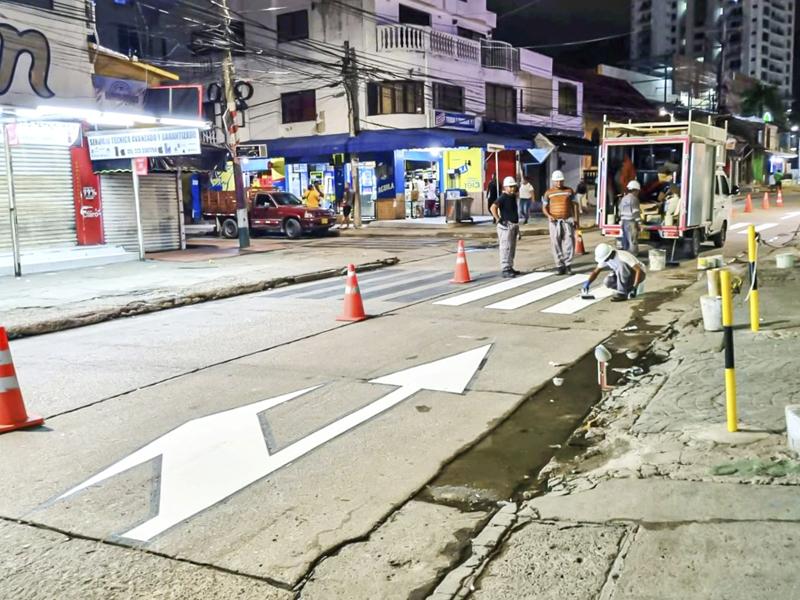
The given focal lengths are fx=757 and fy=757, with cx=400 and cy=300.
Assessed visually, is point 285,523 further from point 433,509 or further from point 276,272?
point 276,272

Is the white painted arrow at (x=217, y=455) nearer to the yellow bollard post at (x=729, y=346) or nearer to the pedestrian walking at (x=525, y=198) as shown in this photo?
the yellow bollard post at (x=729, y=346)

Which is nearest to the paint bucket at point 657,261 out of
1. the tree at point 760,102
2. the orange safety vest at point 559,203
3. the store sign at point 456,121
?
the orange safety vest at point 559,203

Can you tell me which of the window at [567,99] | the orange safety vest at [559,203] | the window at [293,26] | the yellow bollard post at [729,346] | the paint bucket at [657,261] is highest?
the window at [293,26]

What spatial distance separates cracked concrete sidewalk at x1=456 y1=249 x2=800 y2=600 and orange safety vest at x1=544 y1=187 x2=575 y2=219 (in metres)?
7.49

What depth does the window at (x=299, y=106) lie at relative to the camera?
1422 inches

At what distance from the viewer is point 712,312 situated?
8.73 metres

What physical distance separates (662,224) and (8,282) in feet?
46.0

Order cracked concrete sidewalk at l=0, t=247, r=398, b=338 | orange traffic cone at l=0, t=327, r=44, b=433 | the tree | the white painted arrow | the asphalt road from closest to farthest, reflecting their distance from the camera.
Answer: the asphalt road
the white painted arrow
orange traffic cone at l=0, t=327, r=44, b=433
cracked concrete sidewalk at l=0, t=247, r=398, b=338
the tree

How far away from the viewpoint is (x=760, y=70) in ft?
529

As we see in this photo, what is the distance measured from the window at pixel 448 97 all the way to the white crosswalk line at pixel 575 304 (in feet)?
78.4

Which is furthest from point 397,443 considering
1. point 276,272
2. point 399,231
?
point 399,231

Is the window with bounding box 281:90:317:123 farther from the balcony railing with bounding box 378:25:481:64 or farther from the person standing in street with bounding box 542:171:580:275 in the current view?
the person standing in street with bounding box 542:171:580:275

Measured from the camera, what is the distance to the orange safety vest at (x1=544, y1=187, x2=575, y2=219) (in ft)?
45.6

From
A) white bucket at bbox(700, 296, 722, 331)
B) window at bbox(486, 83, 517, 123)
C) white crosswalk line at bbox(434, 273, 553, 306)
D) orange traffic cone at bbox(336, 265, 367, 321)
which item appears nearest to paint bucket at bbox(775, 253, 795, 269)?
white crosswalk line at bbox(434, 273, 553, 306)
